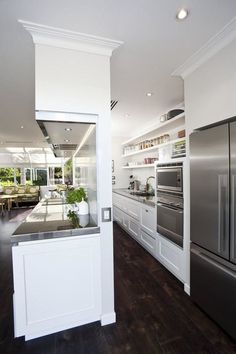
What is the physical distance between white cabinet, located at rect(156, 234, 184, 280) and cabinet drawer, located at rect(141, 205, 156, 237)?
235mm

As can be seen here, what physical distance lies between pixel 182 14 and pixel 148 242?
10.4 ft

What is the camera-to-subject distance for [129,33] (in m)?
1.68

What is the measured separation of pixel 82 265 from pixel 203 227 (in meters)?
1.30

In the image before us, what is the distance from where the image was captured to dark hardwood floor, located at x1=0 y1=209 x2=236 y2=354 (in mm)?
1591

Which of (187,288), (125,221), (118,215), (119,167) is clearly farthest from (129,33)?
(119,167)

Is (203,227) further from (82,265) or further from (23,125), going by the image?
(23,125)

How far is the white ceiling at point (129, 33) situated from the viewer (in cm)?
140

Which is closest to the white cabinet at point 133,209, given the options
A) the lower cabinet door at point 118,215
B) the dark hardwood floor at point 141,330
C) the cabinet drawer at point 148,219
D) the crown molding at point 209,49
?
the cabinet drawer at point 148,219

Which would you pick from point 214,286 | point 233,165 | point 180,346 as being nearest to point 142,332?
point 180,346

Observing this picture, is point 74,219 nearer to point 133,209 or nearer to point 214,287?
point 214,287

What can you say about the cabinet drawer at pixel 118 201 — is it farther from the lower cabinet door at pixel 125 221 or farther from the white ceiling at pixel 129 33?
the white ceiling at pixel 129 33

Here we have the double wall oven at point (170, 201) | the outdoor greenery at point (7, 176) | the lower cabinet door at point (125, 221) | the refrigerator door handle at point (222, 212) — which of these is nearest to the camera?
the refrigerator door handle at point (222, 212)

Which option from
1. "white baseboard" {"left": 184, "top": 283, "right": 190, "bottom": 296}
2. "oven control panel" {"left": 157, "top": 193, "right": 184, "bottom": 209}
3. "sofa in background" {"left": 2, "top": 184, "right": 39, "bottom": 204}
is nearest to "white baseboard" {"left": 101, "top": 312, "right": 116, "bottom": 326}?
"white baseboard" {"left": 184, "top": 283, "right": 190, "bottom": 296}

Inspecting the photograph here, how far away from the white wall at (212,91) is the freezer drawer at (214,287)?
144 cm
